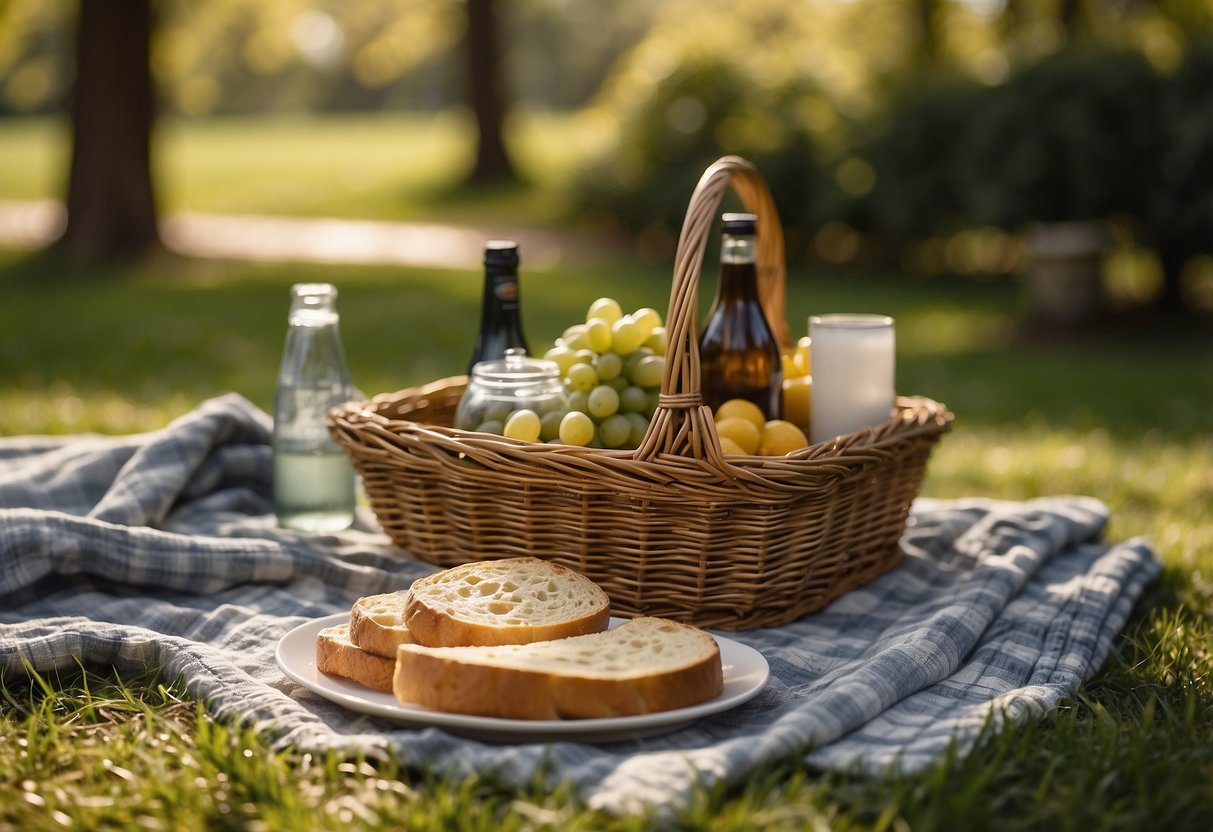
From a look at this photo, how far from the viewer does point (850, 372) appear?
2607 mm

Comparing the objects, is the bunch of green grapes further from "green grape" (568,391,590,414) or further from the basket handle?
the basket handle

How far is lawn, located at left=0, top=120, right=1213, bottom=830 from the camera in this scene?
66.7 inches

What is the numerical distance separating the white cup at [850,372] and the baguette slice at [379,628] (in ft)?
3.35

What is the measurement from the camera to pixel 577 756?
5.87ft

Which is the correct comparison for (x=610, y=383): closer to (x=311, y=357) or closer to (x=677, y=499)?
(x=677, y=499)

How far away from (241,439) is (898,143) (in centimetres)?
775

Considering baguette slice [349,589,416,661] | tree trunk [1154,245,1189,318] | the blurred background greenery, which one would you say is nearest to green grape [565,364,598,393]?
baguette slice [349,589,416,661]

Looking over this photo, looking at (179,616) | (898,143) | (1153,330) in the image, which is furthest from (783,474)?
(898,143)

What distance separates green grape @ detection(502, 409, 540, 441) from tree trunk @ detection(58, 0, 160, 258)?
348 inches

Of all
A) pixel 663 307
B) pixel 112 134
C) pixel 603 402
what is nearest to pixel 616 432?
pixel 603 402

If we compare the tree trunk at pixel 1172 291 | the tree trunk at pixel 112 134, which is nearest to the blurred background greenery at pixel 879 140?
the tree trunk at pixel 1172 291

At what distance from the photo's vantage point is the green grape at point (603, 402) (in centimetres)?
243

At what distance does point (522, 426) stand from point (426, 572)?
44 cm

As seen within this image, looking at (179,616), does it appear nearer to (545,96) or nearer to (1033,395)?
(1033,395)
